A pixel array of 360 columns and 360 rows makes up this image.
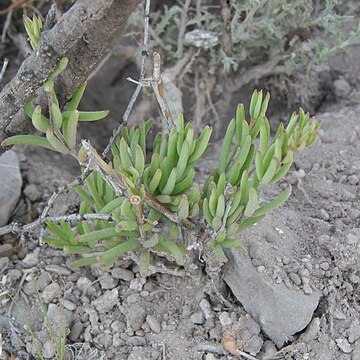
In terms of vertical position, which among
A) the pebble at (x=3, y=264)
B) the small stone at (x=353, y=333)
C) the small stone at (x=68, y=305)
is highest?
Result: the pebble at (x=3, y=264)

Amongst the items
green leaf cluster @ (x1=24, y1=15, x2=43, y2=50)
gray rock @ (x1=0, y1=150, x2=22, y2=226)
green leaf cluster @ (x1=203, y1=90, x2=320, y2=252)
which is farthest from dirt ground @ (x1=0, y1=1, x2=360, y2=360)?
green leaf cluster @ (x1=24, y1=15, x2=43, y2=50)

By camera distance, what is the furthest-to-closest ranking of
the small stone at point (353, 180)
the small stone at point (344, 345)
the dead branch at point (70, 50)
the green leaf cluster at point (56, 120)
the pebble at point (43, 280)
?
1. the small stone at point (353, 180)
2. the pebble at point (43, 280)
3. the small stone at point (344, 345)
4. the green leaf cluster at point (56, 120)
5. the dead branch at point (70, 50)

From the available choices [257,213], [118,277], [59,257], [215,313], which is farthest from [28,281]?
[257,213]

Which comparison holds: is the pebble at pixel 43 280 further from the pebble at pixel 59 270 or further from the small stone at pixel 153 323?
the small stone at pixel 153 323

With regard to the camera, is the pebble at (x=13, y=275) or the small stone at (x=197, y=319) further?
the pebble at (x=13, y=275)

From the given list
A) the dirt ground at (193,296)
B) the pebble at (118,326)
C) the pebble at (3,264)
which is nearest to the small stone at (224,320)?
the dirt ground at (193,296)

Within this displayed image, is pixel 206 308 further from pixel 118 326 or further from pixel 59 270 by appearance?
pixel 59 270

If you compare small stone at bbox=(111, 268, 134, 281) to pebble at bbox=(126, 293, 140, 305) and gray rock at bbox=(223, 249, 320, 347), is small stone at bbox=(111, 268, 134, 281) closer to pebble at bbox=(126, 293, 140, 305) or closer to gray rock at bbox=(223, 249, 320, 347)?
pebble at bbox=(126, 293, 140, 305)
